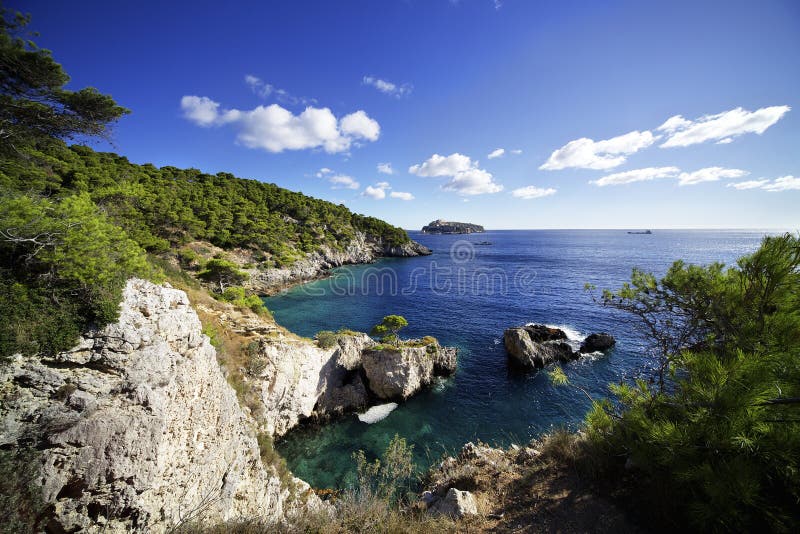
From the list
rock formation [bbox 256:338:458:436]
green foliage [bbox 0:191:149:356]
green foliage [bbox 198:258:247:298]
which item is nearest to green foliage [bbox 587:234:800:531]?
green foliage [bbox 0:191:149:356]

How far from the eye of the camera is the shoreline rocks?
21016 mm

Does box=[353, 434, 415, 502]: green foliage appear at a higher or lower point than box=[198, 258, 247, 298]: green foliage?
lower

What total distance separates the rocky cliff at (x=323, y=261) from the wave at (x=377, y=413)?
27423mm

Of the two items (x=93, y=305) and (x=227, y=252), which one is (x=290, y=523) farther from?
(x=227, y=252)

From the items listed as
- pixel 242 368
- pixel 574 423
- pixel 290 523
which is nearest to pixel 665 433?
pixel 290 523

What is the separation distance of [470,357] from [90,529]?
2129 centimetres

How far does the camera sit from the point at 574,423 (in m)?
15.0

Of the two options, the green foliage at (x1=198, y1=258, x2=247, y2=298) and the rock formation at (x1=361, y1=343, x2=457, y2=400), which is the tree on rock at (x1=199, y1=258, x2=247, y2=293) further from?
the rock formation at (x1=361, y1=343, x2=457, y2=400)

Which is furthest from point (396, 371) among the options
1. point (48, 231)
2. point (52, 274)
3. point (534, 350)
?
point (48, 231)

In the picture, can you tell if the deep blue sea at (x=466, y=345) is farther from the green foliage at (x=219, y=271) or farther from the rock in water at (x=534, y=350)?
the green foliage at (x=219, y=271)

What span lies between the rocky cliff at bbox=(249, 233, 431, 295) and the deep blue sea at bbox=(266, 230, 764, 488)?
3.82 m

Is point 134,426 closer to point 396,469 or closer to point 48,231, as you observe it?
point 48,231

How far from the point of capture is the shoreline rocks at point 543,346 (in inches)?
827

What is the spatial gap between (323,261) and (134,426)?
51702mm
